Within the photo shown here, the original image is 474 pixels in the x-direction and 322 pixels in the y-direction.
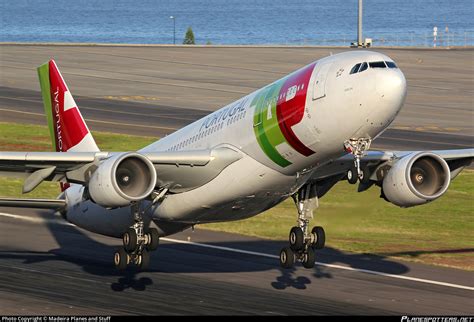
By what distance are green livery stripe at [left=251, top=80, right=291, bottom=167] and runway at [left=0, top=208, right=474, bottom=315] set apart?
600cm

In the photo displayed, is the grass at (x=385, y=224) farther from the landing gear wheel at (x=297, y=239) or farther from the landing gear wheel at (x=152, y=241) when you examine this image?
the landing gear wheel at (x=152, y=241)

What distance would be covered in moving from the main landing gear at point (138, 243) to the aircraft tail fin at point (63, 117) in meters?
10.4

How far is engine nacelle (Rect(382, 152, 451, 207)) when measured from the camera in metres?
41.2

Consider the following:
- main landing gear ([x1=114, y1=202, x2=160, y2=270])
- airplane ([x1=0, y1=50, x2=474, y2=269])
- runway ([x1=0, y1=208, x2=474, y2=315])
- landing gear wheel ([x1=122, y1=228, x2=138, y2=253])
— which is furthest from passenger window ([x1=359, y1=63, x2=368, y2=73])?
landing gear wheel ([x1=122, y1=228, x2=138, y2=253])

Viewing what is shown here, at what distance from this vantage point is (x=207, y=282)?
46.8 meters

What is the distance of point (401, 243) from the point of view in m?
56.1

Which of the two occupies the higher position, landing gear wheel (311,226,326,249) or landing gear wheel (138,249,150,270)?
landing gear wheel (311,226,326,249)

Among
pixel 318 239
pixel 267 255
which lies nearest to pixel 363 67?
pixel 318 239

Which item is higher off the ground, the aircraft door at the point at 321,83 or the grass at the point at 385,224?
the grass at the point at 385,224

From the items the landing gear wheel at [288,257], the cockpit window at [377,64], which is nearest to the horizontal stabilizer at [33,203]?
the landing gear wheel at [288,257]

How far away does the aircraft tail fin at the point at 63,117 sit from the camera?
51500 mm

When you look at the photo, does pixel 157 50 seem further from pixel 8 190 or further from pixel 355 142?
pixel 355 142

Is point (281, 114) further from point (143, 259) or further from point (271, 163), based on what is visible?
point (143, 259)

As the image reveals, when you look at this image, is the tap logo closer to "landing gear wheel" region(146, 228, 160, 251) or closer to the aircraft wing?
the aircraft wing
